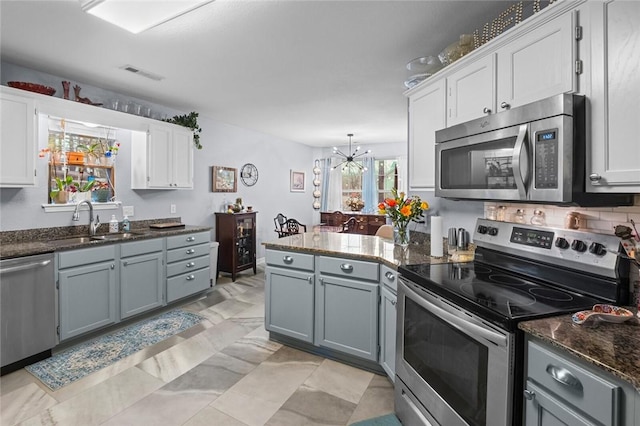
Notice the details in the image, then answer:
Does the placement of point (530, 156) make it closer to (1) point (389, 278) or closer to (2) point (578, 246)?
Result: (2) point (578, 246)

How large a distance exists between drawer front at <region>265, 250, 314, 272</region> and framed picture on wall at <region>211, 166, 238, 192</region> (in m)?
2.80

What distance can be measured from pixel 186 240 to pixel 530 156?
3700 millimetres

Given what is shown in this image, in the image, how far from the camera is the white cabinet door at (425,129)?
232 centimetres

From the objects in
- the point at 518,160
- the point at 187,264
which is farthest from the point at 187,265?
the point at 518,160

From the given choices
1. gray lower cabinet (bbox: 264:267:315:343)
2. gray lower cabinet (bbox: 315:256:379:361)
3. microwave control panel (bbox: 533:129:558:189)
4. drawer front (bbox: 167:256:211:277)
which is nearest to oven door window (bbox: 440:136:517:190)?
microwave control panel (bbox: 533:129:558:189)

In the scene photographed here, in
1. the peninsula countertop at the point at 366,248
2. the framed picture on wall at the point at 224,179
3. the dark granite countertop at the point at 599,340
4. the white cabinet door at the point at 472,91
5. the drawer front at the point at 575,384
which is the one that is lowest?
the drawer front at the point at 575,384

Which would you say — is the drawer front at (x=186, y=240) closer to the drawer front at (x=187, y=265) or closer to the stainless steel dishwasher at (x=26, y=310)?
the drawer front at (x=187, y=265)

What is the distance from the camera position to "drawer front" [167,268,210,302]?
3834 millimetres

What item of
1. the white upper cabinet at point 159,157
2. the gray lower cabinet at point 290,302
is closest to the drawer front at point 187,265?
the white upper cabinet at point 159,157

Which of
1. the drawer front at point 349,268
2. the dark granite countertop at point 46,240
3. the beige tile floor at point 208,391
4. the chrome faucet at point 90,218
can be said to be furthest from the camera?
the chrome faucet at point 90,218

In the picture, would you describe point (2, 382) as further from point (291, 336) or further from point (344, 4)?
point (344, 4)

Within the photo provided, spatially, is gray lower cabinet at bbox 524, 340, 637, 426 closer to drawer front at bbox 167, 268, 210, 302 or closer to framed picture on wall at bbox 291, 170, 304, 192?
drawer front at bbox 167, 268, 210, 302

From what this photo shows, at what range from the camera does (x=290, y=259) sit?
2791 millimetres

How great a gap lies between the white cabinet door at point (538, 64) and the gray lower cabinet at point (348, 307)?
54.7 inches
